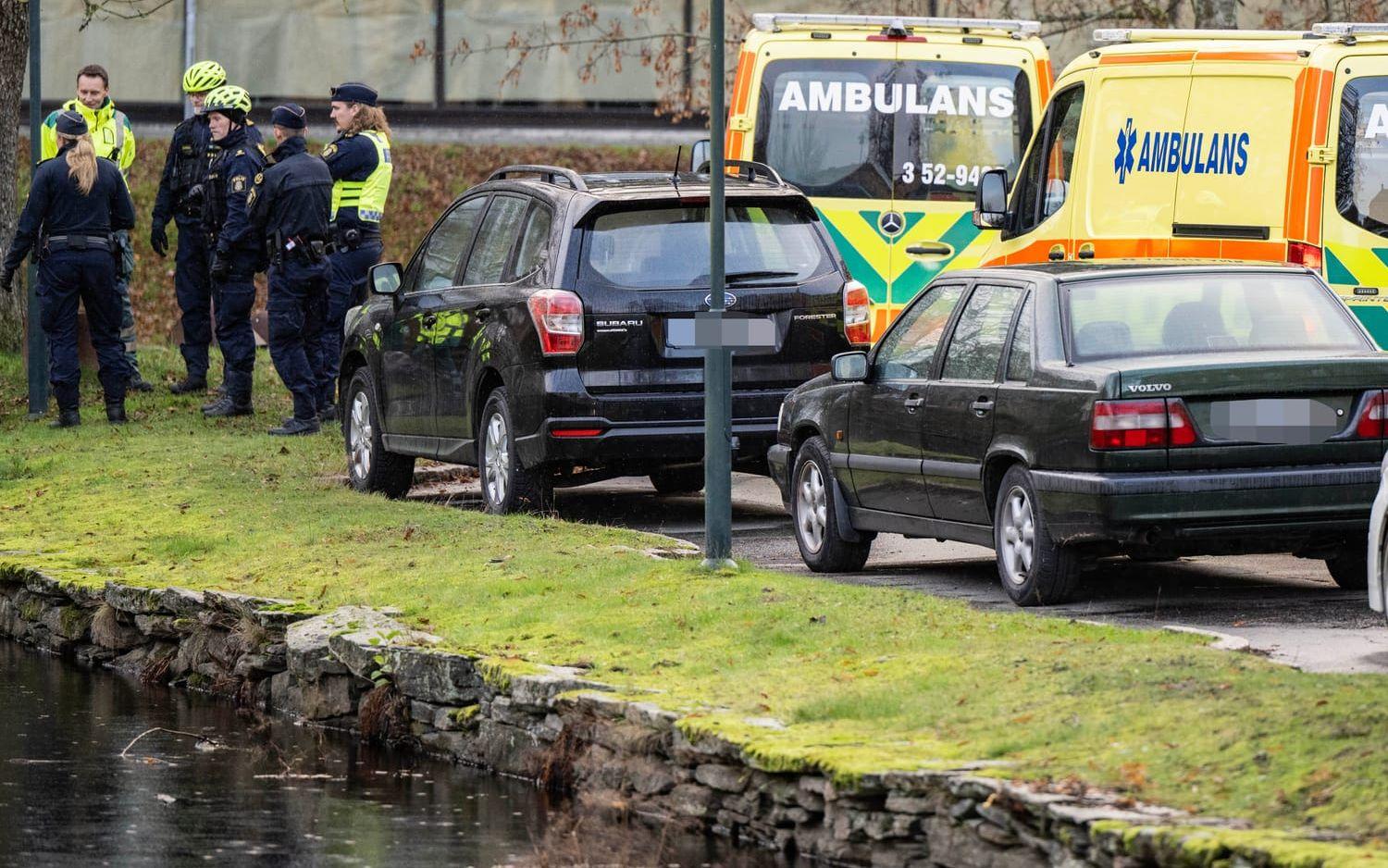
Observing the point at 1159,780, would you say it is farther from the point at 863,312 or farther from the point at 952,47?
the point at 952,47

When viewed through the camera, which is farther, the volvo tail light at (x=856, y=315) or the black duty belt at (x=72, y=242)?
the black duty belt at (x=72, y=242)

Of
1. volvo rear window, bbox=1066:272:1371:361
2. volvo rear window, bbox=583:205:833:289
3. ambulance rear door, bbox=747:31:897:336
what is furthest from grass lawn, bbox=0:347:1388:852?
ambulance rear door, bbox=747:31:897:336

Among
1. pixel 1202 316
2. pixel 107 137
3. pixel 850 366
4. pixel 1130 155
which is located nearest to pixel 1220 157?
pixel 1130 155

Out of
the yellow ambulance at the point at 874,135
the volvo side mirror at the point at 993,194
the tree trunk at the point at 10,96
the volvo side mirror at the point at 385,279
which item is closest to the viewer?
the volvo side mirror at the point at 385,279

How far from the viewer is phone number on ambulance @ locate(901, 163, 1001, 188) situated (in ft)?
54.3

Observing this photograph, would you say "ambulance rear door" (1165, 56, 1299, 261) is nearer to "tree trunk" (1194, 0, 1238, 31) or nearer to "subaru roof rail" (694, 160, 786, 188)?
"subaru roof rail" (694, 160, 786, 188)

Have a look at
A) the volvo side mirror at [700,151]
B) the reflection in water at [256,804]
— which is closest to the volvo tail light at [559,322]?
the reflection in water at [256,804]

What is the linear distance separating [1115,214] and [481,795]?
7254 millimetres

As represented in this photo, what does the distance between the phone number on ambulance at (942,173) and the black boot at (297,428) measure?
442 centimetres

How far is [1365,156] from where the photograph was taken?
520 inches

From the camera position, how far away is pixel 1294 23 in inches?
1108

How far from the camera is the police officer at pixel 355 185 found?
17.2 m

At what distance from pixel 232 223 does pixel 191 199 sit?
915mm

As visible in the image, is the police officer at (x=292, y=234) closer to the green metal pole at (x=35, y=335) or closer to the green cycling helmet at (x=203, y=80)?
→ the green cycling helmet at (x=203, y=80)
